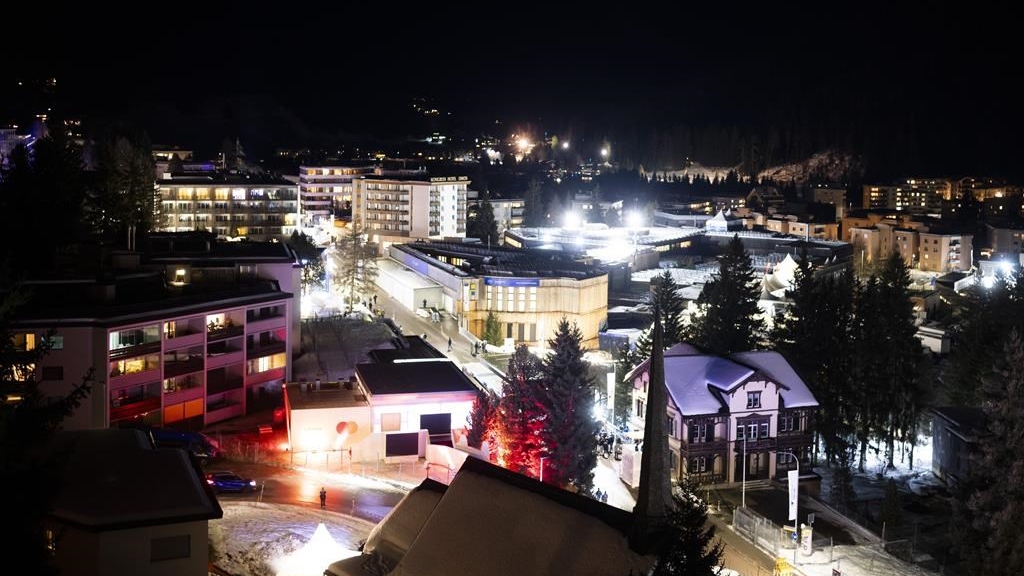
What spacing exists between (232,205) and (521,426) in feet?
108

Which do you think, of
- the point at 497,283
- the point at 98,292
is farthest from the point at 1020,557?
the point at 497,283

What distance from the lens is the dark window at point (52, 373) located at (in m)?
22.2

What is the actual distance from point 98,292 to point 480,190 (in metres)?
53.4

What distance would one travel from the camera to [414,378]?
24734 mm

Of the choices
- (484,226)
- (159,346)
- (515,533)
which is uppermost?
(484,226)

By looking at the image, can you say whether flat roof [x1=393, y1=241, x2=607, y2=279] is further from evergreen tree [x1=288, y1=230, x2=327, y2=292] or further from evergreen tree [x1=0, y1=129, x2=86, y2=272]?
evergreen tree [x1=0, y1=129, x2=86, y2=272]

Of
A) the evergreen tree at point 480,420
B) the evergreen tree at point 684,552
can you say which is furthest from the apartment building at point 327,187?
the evergreen tree at point 684,552

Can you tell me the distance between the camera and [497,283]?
1545 inches

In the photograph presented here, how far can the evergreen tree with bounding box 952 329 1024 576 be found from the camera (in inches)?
734

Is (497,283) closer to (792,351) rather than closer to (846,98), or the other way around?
(792,351)

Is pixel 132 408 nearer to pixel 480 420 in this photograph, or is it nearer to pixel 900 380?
pixel 480 420

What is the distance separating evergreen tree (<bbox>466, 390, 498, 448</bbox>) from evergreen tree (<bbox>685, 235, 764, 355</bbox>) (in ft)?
33.3

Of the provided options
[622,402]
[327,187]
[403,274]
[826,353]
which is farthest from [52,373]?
[327,187]

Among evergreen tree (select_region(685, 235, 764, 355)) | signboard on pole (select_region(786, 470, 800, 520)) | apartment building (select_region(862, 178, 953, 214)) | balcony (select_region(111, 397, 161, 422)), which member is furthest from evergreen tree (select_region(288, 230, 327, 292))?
apartment building (select_region(862, 178, 953, 214))
